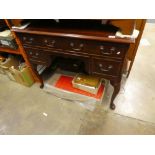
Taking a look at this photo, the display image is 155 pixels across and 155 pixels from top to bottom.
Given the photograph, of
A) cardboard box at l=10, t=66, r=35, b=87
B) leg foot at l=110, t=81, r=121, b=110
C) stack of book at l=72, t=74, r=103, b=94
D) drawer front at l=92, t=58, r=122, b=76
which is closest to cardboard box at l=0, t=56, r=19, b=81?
cardboard box at l=10, t=66, r=35, b=87

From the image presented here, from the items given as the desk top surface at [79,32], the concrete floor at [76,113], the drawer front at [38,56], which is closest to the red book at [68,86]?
the concrete floor at [76,113]

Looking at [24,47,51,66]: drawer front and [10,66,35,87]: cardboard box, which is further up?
[24,47,51,66]: drawer front

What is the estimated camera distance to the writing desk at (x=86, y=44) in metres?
0.92

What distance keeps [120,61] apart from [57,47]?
20.3 inches

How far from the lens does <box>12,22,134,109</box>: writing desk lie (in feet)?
3.03

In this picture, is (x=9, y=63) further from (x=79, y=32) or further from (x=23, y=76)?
(x=79, y=32)

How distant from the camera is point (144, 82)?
1659 millimetres

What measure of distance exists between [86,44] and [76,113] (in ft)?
2.57

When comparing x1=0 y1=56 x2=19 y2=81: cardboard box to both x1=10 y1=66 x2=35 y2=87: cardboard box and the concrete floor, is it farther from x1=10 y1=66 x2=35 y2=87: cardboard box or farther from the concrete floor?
the concrete floor

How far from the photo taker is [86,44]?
38.5 inches

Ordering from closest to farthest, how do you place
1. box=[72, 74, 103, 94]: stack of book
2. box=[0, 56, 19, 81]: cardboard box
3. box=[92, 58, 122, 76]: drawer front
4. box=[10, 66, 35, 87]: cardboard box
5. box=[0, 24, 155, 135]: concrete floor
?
1. box=[92, 58, 122, 76]: drawer front
2. box=[0, 24, 155, 135]: concrete floor
3. box=[72, 74, 103, 94]: stack of book
4. box=[10, 66, 35, 87]: cardboard box
5. box=[0, 56, 19, 81]: cardboard box

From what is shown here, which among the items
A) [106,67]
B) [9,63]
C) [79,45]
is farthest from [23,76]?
[106,67]
